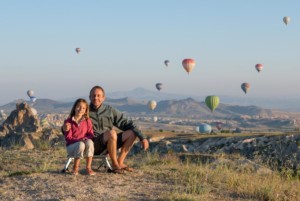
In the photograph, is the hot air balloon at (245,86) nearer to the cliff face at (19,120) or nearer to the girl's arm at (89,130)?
the cliff face at (19,120)

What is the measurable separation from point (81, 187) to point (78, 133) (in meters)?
1.25

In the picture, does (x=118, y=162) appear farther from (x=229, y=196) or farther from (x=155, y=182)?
(x=229, y=196)

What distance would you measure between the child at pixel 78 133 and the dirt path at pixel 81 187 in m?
0.49

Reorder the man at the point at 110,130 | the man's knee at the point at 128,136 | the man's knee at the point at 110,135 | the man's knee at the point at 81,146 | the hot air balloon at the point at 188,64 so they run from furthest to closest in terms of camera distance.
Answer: the hot air balloon at the point at 188,64
the man's knee at the point at 128,136
the man at the point at 110,130
the man's knee at the point at 110,135
the man's knee at the point at 81,146

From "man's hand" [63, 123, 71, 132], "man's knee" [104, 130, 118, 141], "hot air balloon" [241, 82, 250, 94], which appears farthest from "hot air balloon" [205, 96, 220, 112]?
"man's hand" [63, 123, 71, 132]

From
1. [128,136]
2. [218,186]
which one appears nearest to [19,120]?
[128,136]

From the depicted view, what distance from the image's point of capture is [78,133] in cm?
896

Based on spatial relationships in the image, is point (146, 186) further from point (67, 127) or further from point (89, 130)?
point (67, 127)

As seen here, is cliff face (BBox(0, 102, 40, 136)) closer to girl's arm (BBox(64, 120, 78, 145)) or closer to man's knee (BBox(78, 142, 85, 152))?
girl's arm (BBox(64, 120, 78, 145))

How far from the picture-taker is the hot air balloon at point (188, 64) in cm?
8619

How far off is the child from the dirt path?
1.61ft

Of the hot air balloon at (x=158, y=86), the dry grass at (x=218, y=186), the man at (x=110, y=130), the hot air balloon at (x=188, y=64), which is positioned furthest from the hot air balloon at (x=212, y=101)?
the man at (x=110, y=130)

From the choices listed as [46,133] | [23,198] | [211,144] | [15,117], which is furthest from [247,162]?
[15,117]

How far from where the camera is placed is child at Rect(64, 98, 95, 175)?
8.85 metres
